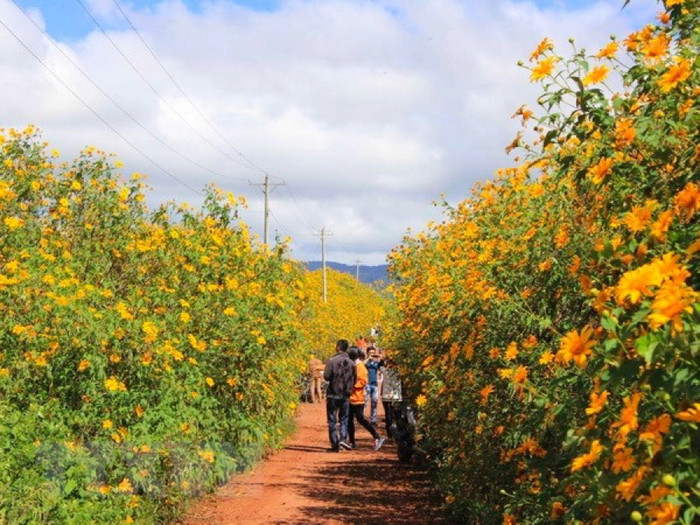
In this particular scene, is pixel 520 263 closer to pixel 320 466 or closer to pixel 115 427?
pixel 115 427

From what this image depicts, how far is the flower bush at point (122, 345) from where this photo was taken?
6086 mm

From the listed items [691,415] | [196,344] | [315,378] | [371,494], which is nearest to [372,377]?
[315,378]

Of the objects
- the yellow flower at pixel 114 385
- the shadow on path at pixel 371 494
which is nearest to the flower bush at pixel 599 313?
the shadow on path at pixel 371 494

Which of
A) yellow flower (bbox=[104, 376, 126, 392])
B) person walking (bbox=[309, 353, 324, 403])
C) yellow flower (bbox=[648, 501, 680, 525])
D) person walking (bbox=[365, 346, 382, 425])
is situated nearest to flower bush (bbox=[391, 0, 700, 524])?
yellow flower (bbox=[648, 501, 680, 525])

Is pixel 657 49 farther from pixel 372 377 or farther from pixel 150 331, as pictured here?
pixel 372 377

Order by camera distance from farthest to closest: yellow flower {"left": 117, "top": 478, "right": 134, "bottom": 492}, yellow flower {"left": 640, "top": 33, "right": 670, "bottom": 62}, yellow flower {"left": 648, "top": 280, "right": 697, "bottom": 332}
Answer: yellow flower {"left": 117, "top": 478, "right": 134, "bottom": 492}
yellow flower {"left": 640, "top": 33, "right": 670, "bottom": 62}
yellow flower {"left": 648, "top": 280, "right": 697, "bottom": 332}

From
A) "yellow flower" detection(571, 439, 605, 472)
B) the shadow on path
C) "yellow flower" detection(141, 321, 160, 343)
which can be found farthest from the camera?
the shadow on path

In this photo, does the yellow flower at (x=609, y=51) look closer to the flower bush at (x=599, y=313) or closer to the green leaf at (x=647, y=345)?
the flower bush at (x=599, y=313)

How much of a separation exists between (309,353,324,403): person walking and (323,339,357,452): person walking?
8262 millimetres

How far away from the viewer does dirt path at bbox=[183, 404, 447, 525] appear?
8.22 metres

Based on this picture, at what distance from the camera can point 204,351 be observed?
7.83 metres

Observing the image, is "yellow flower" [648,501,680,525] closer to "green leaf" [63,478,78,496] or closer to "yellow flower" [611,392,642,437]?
"yellow flower" [611,392,642,437]

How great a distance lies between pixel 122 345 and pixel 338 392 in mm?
7002

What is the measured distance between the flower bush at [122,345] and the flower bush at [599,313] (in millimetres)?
2375
